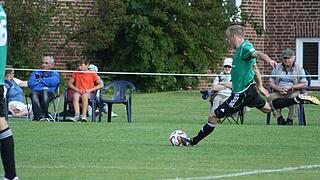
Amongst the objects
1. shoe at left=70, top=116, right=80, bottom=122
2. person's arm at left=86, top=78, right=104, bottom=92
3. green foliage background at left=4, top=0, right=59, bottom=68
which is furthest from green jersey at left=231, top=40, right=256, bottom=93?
green foliage background at left=4, top=0, right=59, bottom=68

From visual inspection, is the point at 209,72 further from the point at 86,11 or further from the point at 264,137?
the point at 264,137

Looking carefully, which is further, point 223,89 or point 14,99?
point 14,99

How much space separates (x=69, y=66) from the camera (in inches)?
1284

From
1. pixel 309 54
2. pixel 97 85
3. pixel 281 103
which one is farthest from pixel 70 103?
pixel 309 54

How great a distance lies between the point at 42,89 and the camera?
2227cm

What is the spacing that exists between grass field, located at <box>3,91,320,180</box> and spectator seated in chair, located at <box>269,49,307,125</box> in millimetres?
707

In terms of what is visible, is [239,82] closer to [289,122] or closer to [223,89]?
[289,122]

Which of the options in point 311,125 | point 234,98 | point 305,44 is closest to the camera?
point 234,98

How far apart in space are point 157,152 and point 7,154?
13.6ft

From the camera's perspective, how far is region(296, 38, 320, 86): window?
117 ft

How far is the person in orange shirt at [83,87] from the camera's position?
22219mm

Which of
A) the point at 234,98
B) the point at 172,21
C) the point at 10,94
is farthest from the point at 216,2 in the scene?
the point at 234,98

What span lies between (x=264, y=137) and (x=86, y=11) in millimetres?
16144

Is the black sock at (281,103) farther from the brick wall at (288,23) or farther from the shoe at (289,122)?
the brick wall at (288,23)
